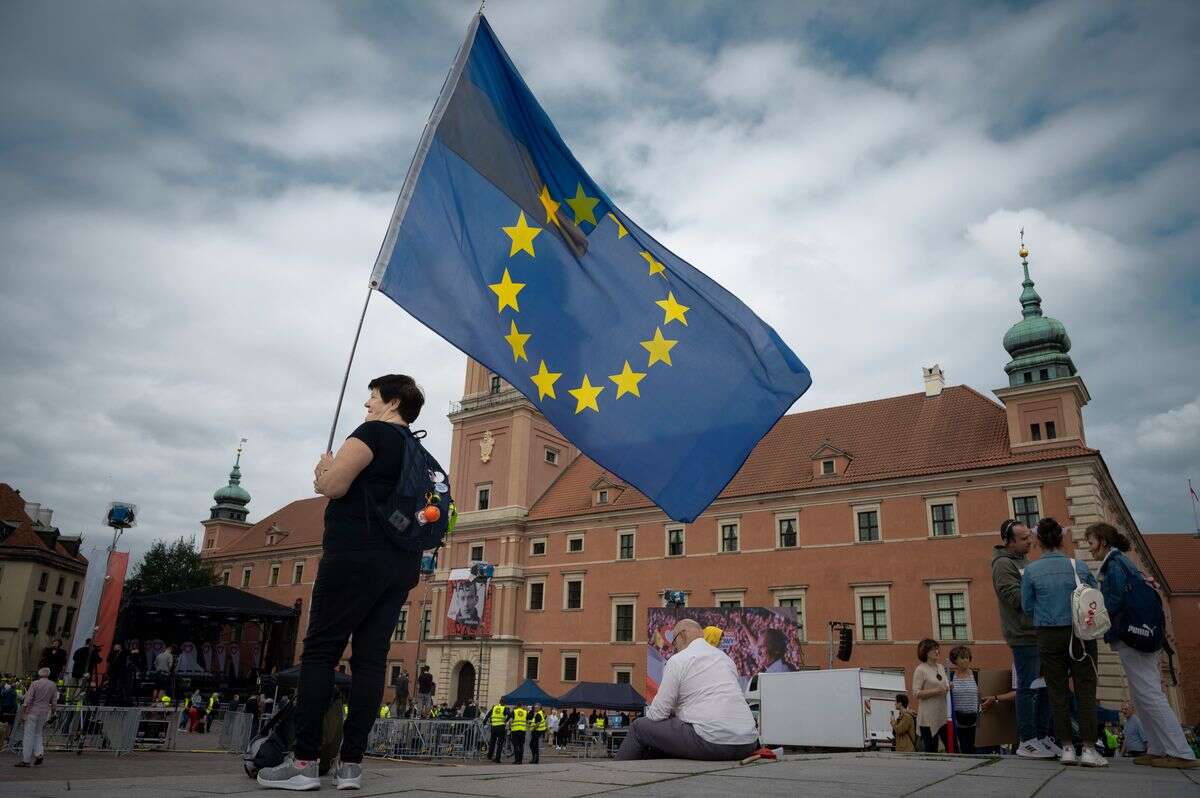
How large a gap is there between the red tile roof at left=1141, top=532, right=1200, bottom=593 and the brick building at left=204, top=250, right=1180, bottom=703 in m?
15.6

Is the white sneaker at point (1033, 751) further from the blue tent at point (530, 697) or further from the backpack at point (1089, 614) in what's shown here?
the blue tent at point (530, 697)

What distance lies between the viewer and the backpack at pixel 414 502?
3.76 metres

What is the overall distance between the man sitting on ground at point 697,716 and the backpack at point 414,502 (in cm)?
196

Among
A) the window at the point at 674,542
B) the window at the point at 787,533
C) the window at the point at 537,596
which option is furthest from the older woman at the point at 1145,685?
the window at the point at 537,596

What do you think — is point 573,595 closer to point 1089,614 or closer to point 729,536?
point 729,536

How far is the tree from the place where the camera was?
54.5m

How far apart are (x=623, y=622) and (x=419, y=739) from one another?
64.5ft

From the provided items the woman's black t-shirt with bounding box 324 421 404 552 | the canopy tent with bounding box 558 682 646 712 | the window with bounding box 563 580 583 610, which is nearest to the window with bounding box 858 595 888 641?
the canopy tent with bounding box 558 682 646 712

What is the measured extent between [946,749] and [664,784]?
6.79 metres

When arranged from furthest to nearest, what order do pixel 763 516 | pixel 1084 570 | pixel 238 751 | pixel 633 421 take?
pixel 763 516, pixel 238 751, pixel 633 421, pixel 1084 570

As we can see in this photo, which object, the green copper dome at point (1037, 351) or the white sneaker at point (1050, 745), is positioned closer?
the white sneaker at point (1050, 745)

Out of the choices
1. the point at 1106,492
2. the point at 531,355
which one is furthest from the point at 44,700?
the point at 1106,492

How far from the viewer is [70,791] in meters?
2.82

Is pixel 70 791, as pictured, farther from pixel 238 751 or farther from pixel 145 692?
pixel 145 692
